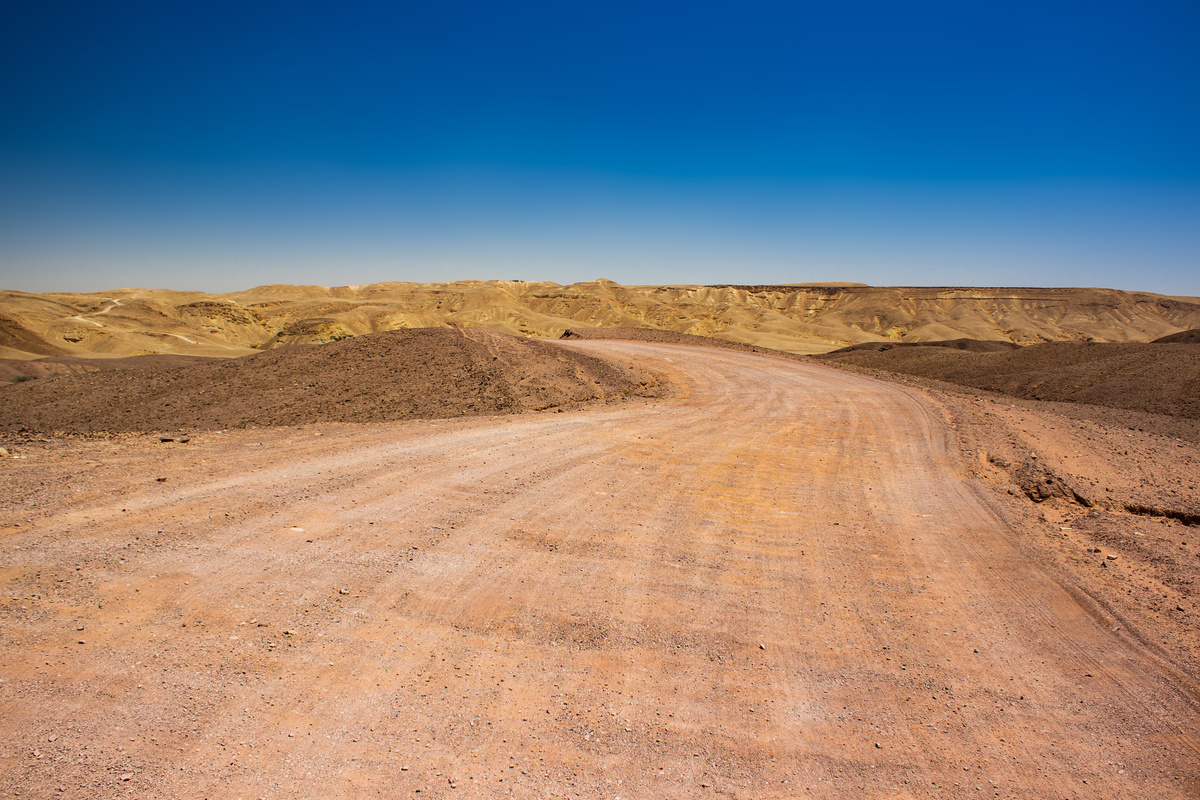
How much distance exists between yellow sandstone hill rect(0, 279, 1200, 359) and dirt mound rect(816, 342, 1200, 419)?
30.3 m

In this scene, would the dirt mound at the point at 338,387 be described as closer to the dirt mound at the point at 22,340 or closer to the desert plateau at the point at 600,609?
the desert plateau at the point at 600,609

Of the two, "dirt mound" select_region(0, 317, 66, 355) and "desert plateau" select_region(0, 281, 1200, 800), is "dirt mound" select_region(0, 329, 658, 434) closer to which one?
"desert plateau" select_region(0, 281, 1200, 800)

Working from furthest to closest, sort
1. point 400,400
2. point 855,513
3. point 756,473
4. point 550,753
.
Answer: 1. point 400,400
2. point 756,473
3. point 855,513
4. point 550,753

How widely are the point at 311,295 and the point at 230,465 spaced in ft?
317

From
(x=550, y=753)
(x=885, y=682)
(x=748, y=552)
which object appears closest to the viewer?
(x=550, y=753)

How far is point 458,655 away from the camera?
458 centimetres

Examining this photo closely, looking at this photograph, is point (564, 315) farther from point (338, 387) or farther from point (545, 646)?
point (545, 646)

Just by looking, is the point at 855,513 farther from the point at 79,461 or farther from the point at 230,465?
the point at 79,461

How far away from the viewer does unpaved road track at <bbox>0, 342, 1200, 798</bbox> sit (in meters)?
3.56

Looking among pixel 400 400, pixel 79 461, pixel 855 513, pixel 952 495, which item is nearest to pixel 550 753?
pixel 855 513

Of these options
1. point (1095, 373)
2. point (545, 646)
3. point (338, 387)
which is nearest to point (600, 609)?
point (545, 646)

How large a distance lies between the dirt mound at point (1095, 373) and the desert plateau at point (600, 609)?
903 cm

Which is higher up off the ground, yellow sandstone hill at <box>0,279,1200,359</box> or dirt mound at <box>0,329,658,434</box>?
yellow sandstone hill at <box>0,279,1200,359</box>

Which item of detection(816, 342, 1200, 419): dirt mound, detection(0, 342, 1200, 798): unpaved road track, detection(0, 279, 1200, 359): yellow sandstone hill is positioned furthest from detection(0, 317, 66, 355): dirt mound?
detection(816, 342, 1200, 419): dirt mound
